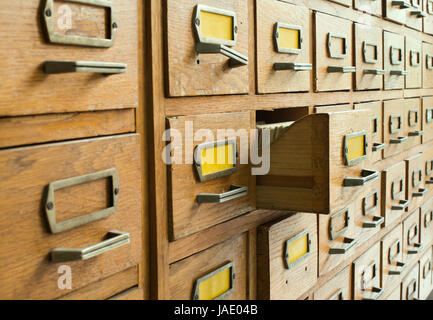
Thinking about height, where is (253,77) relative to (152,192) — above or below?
above

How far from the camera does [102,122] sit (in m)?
0.77

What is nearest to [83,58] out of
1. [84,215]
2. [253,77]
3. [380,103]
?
[84,215]

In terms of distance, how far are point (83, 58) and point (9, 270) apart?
28cm

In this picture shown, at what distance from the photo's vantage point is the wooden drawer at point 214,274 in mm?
943

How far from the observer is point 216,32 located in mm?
972

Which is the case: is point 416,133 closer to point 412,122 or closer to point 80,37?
point 412,122

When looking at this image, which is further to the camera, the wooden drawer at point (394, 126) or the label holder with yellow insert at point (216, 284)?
the wooden drawer at point (394, 126)

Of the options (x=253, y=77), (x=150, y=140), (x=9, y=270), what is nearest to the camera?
(x=9, y=270)

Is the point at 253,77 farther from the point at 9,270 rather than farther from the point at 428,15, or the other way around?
the point at 428,15

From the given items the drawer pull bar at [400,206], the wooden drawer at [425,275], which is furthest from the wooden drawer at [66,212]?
the wooden drawer at [425,275]

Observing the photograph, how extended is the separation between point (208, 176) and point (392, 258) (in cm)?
126

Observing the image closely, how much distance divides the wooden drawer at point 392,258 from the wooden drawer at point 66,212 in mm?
1319

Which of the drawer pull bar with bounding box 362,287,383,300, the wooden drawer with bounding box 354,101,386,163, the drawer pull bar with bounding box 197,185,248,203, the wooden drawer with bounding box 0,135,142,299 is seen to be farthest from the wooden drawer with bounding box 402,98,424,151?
the wooden drawer with bounding box 0,135,142,299

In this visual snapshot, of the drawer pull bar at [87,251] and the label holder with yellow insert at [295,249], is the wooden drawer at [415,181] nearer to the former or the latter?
the label holder with yellow insert at [295,249]
